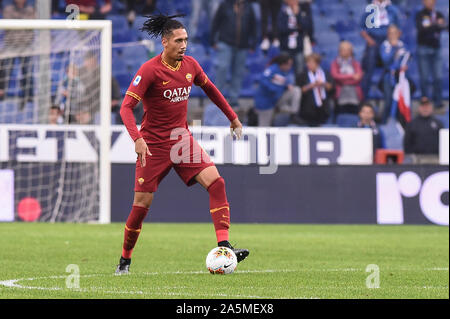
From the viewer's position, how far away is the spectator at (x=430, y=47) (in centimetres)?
2009

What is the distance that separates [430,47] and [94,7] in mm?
6902

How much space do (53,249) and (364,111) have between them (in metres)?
8.48

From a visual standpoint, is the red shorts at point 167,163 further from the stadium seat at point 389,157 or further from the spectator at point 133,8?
the spectator at point 133,8

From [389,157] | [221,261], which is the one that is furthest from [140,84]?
[389,157]

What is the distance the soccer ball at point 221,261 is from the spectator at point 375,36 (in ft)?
39.6

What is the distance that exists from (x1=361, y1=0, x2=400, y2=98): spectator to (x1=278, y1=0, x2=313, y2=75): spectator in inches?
45.7

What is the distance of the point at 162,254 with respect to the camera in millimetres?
10875

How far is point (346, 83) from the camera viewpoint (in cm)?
1953

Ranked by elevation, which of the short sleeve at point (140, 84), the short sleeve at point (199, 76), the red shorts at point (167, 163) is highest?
the short sleeve at point (199, 76)

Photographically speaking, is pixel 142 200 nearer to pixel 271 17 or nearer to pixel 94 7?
pixel 271 17

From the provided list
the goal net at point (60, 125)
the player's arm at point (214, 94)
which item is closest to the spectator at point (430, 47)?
the goal net at point (60, 125)

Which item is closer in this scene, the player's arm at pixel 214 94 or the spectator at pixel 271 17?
the player's arm at pixel 214 94

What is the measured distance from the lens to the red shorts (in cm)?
854
